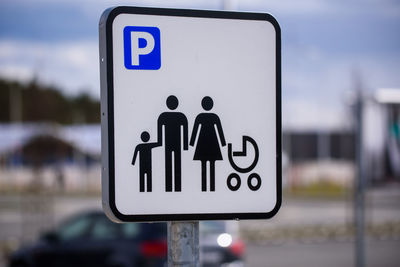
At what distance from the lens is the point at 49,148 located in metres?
20.5

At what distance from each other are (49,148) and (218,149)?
18490 mm

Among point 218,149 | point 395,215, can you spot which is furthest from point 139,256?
point 395,215

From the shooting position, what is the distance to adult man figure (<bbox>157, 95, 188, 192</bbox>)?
2.45 m

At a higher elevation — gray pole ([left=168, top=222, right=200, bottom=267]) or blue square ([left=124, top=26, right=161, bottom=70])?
blue square ([left=124, top=26, right=161, bottom=70])

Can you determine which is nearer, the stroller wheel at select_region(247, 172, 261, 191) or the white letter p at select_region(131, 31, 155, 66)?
the white letter p at select_region(131, 31, 155, 66)

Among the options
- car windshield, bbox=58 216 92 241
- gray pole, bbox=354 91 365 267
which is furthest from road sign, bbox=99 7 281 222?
car windshield, bbox=58 216 92 241

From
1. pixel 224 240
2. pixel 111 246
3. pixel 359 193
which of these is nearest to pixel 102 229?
pixel 111 246

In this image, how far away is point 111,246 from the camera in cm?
1152

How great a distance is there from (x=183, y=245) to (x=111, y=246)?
929cm

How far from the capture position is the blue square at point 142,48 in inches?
96.2

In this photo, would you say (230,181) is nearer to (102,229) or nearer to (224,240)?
(224,240)

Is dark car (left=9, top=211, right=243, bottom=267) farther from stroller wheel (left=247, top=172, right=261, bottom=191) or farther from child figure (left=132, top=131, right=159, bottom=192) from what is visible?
child figure (left=132, top=131, right=159, bottom=192)

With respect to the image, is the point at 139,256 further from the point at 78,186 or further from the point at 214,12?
the point at 78,186

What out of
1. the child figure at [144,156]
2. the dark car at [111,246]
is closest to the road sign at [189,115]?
the child figure at [144,156]
